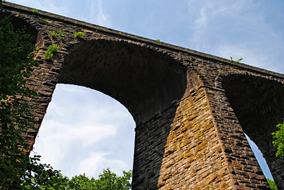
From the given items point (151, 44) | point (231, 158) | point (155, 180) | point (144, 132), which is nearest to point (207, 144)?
point (231, 158)

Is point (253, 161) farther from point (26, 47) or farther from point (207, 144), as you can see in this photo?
point (26, 47)

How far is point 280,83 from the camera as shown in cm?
1129

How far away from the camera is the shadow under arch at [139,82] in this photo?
9.27m

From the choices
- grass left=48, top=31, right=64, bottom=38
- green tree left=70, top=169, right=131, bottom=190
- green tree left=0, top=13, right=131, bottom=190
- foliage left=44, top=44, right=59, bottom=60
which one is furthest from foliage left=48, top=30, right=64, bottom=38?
green tree left=70, top=169, right=131, bottom=190

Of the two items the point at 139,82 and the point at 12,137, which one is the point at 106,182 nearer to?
the point at 139,82

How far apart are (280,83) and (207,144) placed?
15.3ft

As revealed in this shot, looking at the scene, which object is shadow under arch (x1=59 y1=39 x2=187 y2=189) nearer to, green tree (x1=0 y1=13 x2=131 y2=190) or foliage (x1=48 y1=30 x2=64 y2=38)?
foliage (x1=48 y1=30 x2=64 y2=38)

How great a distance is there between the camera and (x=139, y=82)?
1062 cm

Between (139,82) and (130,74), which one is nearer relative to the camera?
(130,74)

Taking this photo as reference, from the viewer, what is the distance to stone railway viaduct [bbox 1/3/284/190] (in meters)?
7.47

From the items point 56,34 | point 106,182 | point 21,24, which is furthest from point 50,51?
point 106,182

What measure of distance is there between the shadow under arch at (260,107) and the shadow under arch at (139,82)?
183 centimetres

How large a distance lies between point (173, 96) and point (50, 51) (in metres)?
3.74

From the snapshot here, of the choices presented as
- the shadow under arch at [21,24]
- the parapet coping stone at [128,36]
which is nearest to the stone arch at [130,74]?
the parapet coping stone at [128,36]
